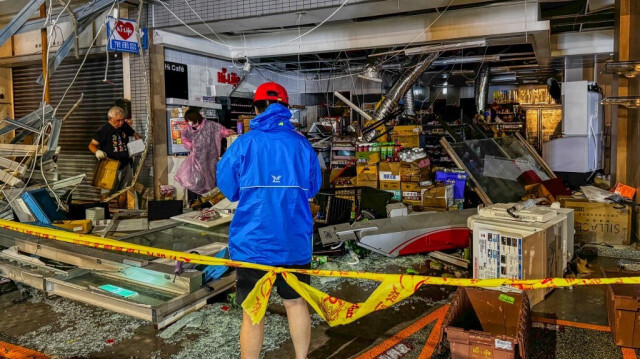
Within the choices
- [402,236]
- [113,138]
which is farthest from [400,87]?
[113,138]

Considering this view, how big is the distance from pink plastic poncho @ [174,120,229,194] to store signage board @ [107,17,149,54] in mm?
1614

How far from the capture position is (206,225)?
596 cm

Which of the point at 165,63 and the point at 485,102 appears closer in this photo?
the point at 165,63

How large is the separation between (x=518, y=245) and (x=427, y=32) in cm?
532

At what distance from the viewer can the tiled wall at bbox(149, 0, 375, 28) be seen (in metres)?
6.95

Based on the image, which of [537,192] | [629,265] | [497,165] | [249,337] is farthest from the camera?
[497,165]

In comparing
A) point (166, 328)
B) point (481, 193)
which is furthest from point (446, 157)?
point (166, 328)

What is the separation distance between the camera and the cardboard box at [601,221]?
5.93 meters

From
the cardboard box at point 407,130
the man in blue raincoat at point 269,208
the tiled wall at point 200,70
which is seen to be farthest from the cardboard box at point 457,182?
the man in blue raincoat at point 269,208

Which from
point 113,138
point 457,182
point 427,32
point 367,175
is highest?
point 427,32

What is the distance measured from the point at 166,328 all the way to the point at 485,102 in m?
12.1

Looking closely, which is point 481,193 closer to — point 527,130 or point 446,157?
point 446,157

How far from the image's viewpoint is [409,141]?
8.41m

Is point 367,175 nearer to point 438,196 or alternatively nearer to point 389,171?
point 389,171
